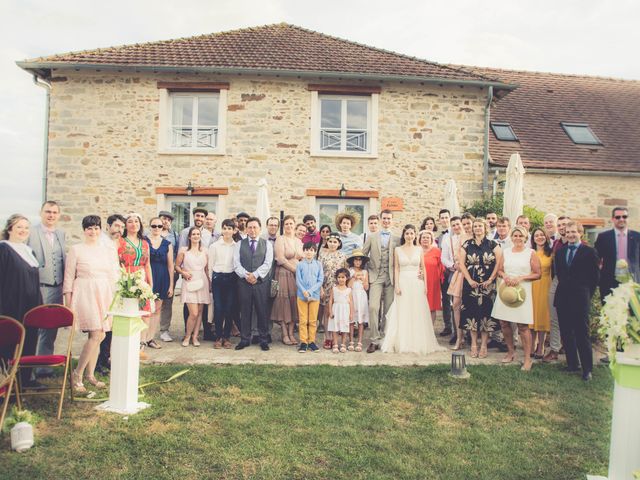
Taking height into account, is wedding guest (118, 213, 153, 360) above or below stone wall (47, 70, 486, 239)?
below

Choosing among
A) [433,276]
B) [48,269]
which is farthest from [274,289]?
[48,269]

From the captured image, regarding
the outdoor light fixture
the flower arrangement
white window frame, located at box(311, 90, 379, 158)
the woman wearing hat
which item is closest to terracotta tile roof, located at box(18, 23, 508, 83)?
white window frame, located at box(311, 90, 379, 158)

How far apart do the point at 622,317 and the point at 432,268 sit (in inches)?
194

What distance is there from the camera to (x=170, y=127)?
12094 mm

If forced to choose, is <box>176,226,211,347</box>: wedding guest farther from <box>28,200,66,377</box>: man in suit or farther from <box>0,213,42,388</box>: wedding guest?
<box>0,213,42,388</box>: wedding guest

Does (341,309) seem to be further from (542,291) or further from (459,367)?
(542,291)

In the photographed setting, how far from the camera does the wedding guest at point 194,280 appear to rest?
22.8 feet

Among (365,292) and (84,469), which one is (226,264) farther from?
(84,469)

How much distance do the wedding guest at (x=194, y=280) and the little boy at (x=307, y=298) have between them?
142 centimetres

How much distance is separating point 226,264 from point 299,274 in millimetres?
1126

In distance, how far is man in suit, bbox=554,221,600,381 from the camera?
5.76m

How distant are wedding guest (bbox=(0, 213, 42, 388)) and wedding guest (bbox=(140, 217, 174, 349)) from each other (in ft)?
6.75

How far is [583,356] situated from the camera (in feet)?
18.7

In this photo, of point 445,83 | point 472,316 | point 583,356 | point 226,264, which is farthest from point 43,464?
point 445,83
